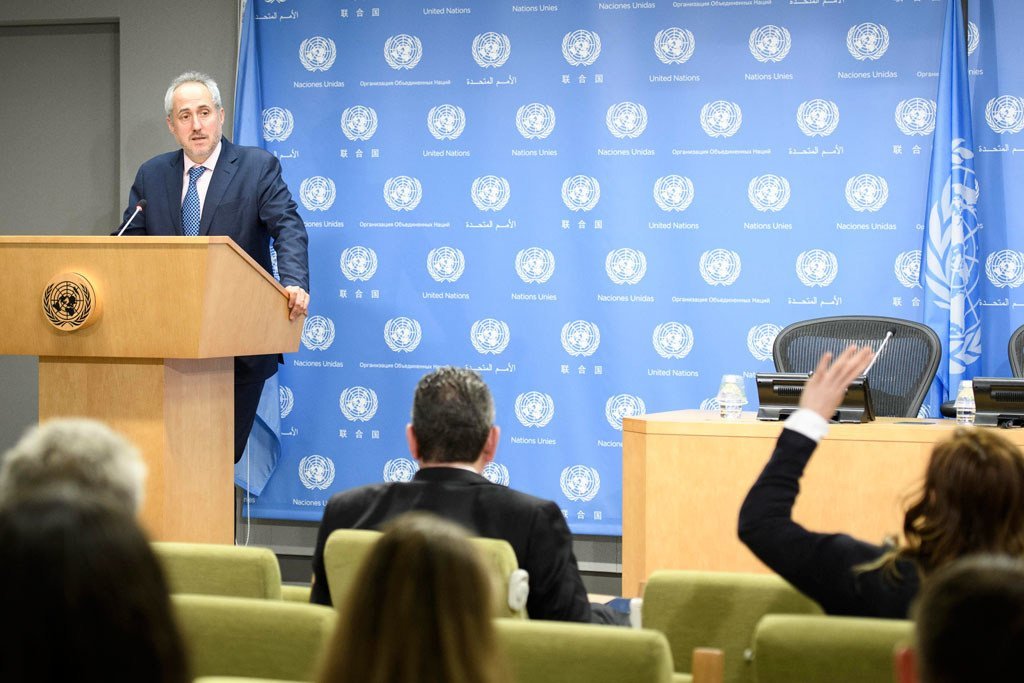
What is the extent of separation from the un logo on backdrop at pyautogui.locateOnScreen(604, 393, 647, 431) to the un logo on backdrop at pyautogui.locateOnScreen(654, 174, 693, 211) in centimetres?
100

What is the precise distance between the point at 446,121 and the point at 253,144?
107 cm

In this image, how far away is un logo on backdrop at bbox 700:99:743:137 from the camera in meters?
5.96

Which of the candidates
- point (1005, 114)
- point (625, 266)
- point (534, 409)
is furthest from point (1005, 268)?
point (534, 409)

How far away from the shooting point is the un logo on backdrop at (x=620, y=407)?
6.09 metres

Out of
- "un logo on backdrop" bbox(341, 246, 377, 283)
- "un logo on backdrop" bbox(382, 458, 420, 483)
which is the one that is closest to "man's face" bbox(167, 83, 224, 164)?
"un logo on backdrop" bbox(341, 246, 377, 283)

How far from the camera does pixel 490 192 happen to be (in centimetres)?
624

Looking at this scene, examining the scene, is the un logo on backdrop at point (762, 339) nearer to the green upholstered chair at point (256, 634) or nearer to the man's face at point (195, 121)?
the man's face at point (195, 121)

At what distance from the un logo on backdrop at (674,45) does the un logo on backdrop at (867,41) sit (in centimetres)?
78

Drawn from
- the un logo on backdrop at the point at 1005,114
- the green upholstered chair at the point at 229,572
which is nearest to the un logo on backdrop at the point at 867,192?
the un logo on backdrop at the point at 1005,114

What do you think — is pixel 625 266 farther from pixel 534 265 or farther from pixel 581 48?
pixel 581 48

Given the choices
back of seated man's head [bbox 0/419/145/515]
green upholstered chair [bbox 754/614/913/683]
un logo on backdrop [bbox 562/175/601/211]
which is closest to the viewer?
back of seated man's head [bbox 0/419/145/515]

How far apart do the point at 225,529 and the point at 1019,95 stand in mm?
4211

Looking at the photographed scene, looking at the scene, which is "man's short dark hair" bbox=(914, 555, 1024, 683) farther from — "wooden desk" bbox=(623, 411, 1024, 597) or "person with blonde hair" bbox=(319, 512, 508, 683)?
"wooden desk" bbox=(623, 411, 1024, 597)

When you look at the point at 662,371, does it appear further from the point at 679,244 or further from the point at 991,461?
the point at 991,461
